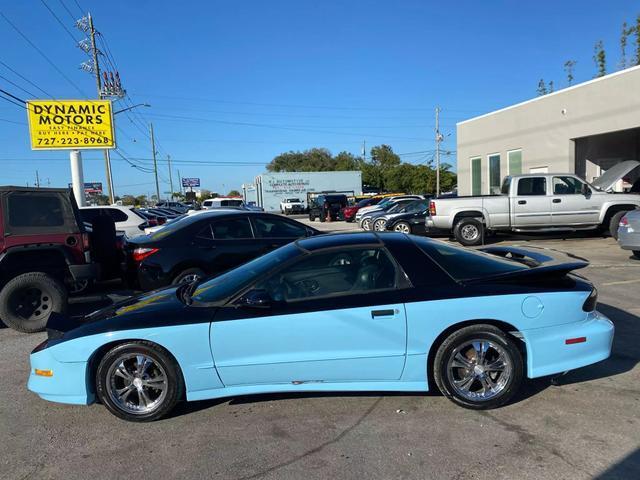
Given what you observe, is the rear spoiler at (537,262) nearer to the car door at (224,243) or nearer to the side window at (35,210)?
the car door at (224,243)

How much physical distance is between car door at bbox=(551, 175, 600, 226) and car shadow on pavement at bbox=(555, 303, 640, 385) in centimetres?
810

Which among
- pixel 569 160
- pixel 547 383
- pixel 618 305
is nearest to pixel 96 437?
pixel 547 383

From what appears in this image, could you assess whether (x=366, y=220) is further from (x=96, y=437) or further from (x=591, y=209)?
(x=96, y=437)

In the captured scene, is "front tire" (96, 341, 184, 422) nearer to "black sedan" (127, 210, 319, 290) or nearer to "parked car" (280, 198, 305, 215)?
"black sedan" (127, 210, 319, 290)

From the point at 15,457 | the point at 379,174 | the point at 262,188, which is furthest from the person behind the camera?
the point at 379,174

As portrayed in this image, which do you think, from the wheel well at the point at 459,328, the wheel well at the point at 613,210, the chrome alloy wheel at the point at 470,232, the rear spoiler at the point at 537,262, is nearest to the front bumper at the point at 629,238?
the wheel well at the point at 613,210

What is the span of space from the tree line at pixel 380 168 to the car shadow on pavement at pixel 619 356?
66716 millimetres

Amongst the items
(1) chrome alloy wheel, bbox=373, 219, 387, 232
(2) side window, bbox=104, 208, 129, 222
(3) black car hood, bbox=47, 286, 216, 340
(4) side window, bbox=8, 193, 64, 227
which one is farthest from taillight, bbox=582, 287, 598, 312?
(1) chrome alloy wheel, bbox=373, 219, 387, 232

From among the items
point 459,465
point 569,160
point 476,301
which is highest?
point 569,160

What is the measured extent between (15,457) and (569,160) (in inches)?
832

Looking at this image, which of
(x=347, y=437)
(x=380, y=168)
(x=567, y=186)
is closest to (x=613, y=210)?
(x=567, y=186)

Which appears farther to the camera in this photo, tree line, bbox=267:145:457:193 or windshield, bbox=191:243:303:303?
tree line, bbox=267:145:457:193

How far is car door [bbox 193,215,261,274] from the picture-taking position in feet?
23.4

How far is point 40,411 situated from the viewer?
3.82 metres
